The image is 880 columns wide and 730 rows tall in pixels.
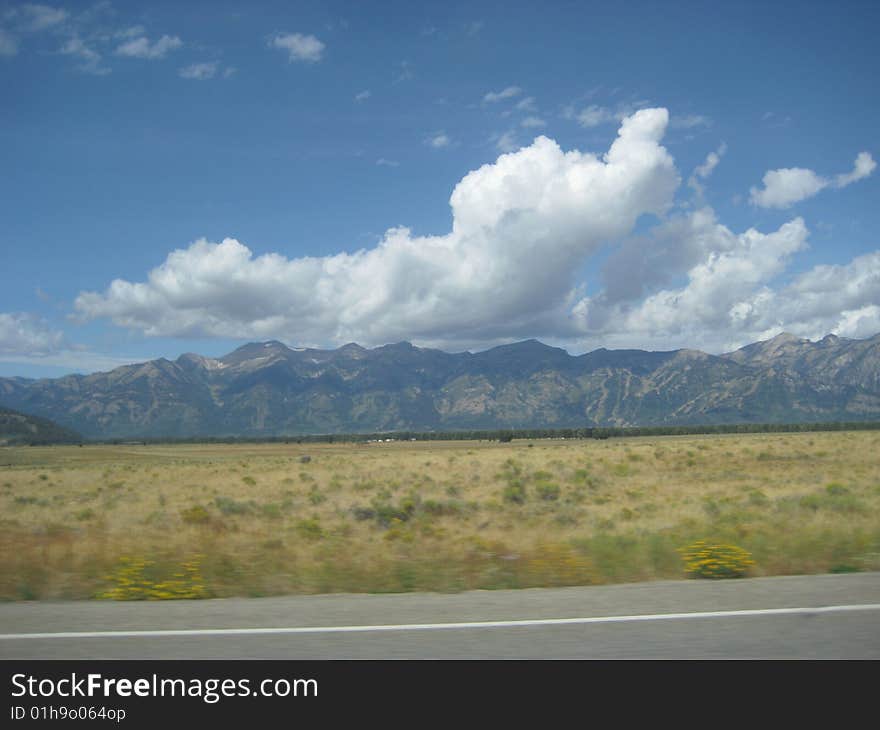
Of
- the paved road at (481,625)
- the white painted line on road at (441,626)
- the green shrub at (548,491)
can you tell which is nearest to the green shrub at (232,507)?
the green shrub at (548,491)

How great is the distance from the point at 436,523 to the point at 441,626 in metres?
14.9

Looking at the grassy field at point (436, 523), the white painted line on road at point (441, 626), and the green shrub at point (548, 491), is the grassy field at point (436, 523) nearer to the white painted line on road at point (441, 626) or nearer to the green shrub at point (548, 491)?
the green shrub at point (548, 491)

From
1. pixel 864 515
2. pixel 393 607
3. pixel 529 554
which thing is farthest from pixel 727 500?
pixel 393 607

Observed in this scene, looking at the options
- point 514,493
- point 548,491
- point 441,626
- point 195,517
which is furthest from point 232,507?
point 441,626

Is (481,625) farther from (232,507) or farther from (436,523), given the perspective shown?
(232,507)

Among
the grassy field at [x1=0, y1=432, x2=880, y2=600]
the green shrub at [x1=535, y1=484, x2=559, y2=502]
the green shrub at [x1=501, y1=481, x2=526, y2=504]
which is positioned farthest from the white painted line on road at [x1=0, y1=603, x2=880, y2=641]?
the green shrub at [x1=535, y1=484, x2=559, y2=502]

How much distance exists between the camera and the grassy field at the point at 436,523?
902 centimetres

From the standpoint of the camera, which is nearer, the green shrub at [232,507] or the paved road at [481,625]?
the paved road at [481,625]

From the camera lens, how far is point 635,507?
23.8 metres

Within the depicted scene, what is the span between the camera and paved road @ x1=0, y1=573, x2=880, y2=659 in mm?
5395

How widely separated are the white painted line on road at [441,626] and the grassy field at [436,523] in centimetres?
214
